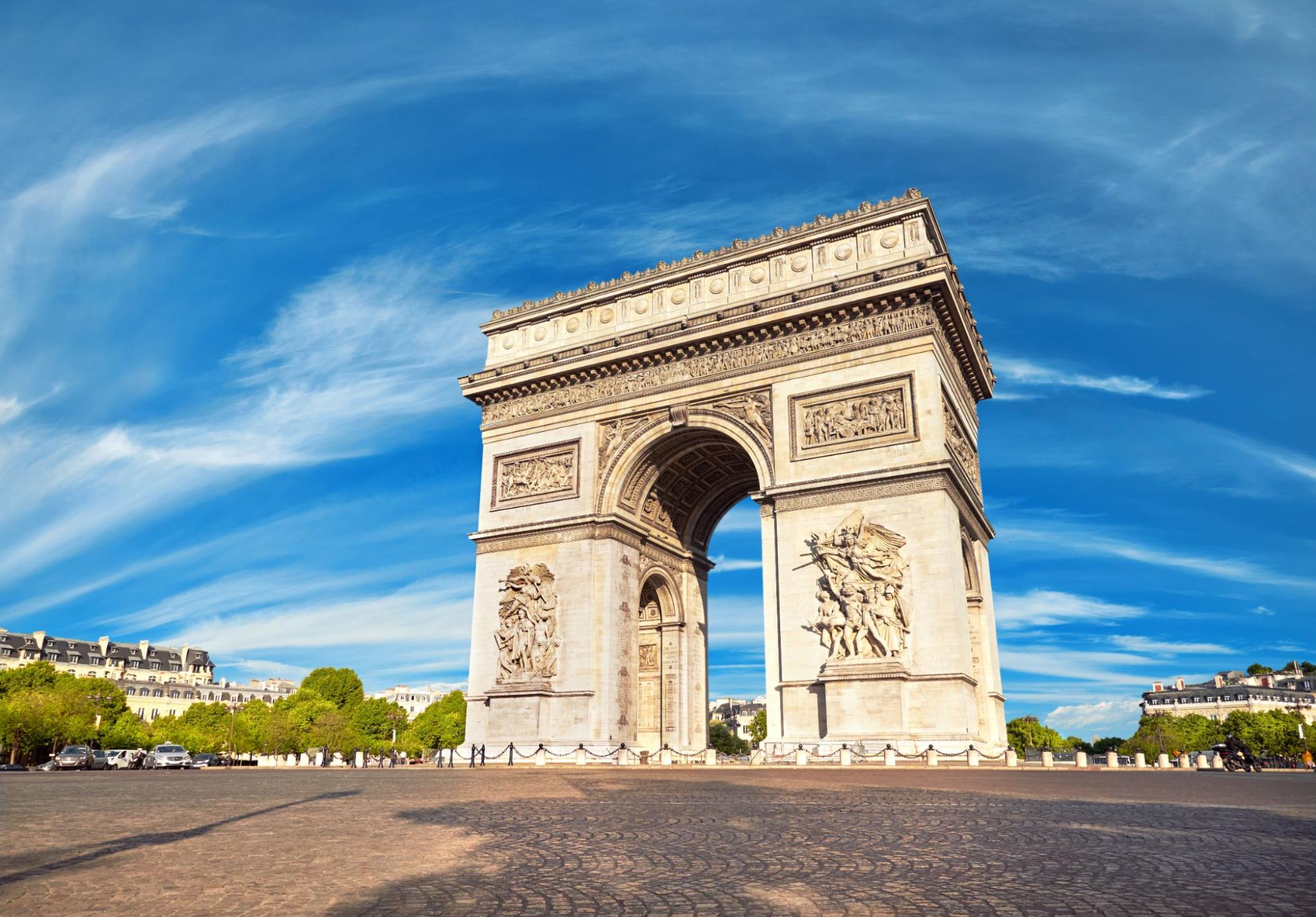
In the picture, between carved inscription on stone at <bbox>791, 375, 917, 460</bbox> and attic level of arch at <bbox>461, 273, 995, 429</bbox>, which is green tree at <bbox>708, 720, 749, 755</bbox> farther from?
carved inscription on stone at <bbox>791, 375, 917, 460</bbox>

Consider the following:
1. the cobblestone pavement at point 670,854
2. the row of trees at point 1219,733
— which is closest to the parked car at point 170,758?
the cobblestone pavement at point 670,854

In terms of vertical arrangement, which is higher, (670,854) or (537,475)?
(537,475)

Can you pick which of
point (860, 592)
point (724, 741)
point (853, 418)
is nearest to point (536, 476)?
point (853, 418)

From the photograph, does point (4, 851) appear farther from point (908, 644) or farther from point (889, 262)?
point (889, 262)

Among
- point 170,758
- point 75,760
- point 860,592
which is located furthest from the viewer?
point 75,760

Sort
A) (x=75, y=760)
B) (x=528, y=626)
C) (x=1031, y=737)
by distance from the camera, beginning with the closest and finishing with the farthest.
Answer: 1. (x=528, y=626)
2. (x=75, y=760)
3. (x=1031, y=737)

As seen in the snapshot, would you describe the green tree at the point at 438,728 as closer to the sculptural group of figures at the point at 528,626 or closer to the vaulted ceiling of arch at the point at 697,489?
the vaulted ceiling of arch at the point at 697,489

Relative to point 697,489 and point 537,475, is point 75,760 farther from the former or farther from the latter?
point 697,489
